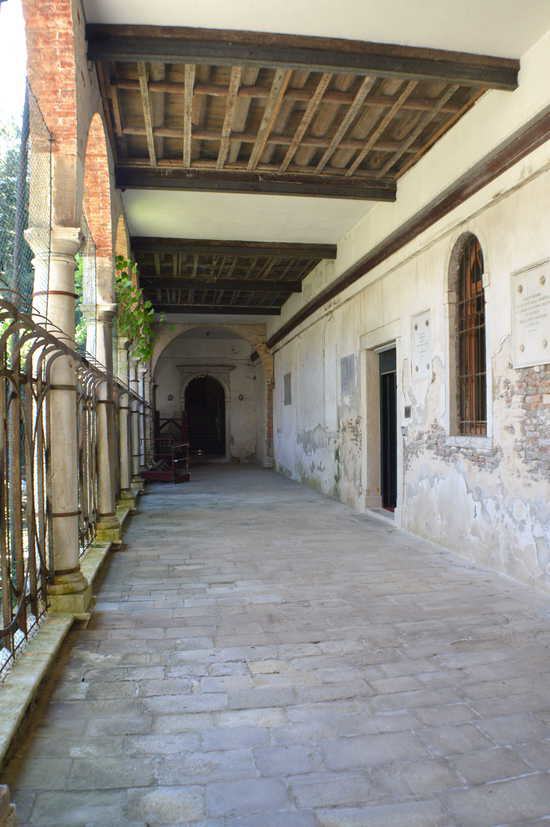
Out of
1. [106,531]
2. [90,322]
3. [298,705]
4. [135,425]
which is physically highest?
[90,322]

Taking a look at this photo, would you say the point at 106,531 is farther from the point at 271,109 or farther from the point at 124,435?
the point at 271,109

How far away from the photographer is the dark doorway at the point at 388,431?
8898mm

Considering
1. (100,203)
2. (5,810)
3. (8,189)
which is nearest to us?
(5,810)

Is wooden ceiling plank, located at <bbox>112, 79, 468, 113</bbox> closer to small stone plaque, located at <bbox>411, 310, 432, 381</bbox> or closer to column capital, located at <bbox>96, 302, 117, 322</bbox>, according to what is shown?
small stone plaque, located at <bbox>411, 310, 432, 381</bbox>

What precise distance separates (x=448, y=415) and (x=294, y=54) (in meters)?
3.48

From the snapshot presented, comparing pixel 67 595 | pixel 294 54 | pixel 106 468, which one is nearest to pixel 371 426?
pixel 106 468

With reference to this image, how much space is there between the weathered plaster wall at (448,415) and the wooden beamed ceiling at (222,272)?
4.99 feet

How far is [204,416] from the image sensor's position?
973 inches

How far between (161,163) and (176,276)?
5593 mm

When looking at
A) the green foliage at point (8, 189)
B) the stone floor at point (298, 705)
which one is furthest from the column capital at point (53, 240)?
the stone floor at point (298, 705)

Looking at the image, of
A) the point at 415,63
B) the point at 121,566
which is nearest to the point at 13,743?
the point at 121,566

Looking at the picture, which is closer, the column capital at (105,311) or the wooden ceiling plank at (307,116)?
the wooden ceiling plank at (307,116)

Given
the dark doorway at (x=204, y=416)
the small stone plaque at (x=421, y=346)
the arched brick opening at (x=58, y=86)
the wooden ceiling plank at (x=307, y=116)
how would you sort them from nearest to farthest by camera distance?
the arched brick opening at (x=58, y=86), the wooden ceiling plank at (x=307, y=116), the small stone plaque at (x=421, y=346), the dark doorway at (x=204, y=416)

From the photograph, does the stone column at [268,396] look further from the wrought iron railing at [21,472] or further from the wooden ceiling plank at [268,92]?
the wrought iron railing at [21,472]
